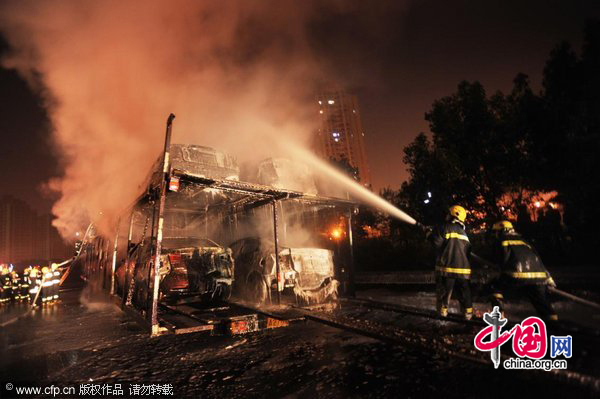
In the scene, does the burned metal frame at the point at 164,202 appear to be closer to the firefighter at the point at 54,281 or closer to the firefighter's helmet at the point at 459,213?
the firefighter at the point at 54,281

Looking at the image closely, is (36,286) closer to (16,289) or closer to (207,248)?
(16,289)

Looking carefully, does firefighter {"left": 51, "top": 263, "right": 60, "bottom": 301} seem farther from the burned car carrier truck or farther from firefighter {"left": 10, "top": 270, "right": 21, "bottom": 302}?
firefighter {"left": 10, "top": 270, "right": 21, "bottom": 302}

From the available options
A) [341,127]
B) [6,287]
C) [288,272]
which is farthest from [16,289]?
[341,127]

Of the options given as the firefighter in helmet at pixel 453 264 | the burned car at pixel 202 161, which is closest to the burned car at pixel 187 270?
the burned car at pixel 202 161

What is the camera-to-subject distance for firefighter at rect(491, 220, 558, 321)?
159 inches

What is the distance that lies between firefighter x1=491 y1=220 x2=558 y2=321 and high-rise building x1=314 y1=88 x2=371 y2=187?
5326cm

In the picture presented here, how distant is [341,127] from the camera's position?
59875mm

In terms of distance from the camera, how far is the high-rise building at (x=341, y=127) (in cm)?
5791

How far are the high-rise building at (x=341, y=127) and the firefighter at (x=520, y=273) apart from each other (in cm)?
5326

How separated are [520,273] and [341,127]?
5819cm

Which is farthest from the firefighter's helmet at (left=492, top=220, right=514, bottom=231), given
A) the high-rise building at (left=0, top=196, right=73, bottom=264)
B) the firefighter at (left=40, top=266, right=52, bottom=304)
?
the high-rise building at (left=0, top=196, right=73, bottom=264)

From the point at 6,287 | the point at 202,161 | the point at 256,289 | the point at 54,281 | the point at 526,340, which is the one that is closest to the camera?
the point at 526,340

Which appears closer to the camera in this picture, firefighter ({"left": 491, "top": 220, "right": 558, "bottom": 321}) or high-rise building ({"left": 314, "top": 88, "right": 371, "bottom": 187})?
firefighter ({"left": 491, "top": 220, "right": 558, "bottom": 321})

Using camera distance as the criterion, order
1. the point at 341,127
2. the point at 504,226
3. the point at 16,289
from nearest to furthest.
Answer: the point at 504,226, the point at 16,289, the point at 341,127
